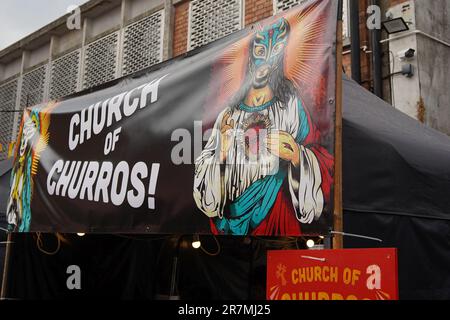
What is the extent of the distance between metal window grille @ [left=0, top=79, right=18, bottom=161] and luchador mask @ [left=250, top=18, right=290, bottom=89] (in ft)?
37.0

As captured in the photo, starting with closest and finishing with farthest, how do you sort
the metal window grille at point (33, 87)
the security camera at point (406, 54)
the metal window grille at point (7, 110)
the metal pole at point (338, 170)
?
the metal pole at point (338, 170) → the security camera at point (406, 54) → the metal window grille at point (33, 87) → the metal window grille at point (7, 110)

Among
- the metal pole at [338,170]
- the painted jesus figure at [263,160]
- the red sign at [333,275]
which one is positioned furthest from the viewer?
the painted jesus figure at [263,160]

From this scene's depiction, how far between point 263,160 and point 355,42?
14.5 feet

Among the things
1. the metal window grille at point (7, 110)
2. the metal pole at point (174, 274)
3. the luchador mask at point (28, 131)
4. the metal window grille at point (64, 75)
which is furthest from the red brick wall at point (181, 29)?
the metal window grille at point (7, 110)

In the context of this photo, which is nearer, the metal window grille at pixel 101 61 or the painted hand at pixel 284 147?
the painted hand at pixel 284 147

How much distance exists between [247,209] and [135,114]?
4.76ft

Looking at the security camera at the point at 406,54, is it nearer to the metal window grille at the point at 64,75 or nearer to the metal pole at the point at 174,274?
the metal pole at the point at 174,274

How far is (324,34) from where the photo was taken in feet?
11.2

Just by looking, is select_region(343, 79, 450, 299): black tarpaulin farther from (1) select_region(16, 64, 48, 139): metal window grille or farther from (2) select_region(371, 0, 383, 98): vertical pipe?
(1) select_region(16, 64, 48, 139): metal window grille

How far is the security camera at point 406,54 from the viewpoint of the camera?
7.05m

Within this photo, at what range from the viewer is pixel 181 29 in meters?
9.95

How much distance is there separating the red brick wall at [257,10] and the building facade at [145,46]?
16mm

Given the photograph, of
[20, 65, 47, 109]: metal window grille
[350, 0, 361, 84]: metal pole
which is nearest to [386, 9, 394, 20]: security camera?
[350, 0, 361, 84]: metal pole
